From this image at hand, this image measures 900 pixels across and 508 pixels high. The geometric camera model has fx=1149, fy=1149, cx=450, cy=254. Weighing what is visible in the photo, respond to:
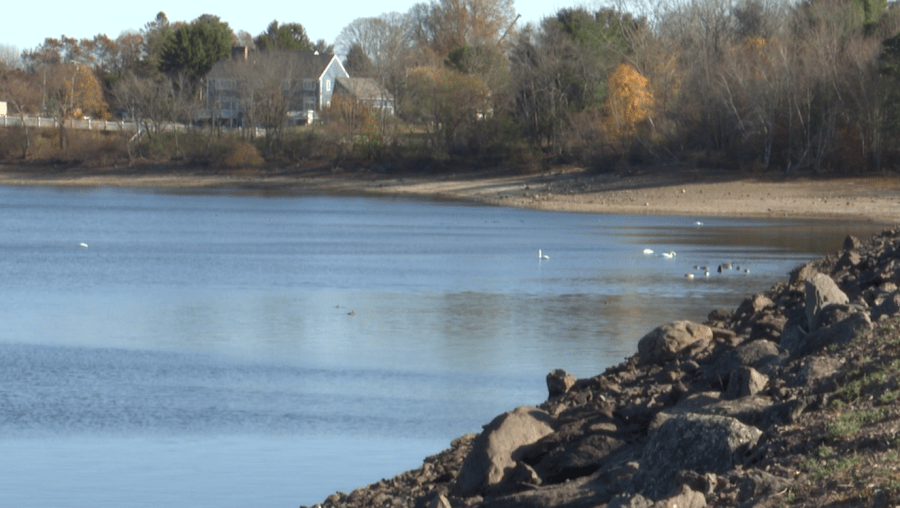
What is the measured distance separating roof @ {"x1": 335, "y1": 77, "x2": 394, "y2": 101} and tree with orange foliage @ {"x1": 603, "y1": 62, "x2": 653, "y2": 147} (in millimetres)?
24277

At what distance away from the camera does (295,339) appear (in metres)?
16.8

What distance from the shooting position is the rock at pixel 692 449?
6.20 metres

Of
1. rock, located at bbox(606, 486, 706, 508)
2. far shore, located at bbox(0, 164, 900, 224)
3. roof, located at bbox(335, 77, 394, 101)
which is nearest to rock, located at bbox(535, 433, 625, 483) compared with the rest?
rock, located at bbox(606, 486, 706, 508)

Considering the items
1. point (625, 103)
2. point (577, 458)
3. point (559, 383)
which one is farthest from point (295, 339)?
point (625, 103)

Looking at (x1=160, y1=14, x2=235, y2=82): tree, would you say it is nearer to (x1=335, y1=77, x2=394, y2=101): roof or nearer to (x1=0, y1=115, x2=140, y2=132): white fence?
(x1=0, y1=115, x2=140, y2=132): white fence

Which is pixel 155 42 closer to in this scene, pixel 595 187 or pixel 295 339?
pixel 595 187

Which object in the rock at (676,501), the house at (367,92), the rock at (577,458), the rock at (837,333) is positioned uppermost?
the house at (367,92)

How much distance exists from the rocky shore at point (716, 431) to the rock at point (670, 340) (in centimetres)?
2

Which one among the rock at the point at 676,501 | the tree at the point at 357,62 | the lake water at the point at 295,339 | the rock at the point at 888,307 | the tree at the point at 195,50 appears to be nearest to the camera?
the rock at the point at 676,501

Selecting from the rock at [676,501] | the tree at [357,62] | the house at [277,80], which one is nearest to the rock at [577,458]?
the rock at [676,501]

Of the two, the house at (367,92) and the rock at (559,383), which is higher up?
the house at (367,92)

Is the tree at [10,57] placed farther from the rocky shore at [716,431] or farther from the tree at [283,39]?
the rocky shore at [716,431]

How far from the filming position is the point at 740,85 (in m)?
55.2

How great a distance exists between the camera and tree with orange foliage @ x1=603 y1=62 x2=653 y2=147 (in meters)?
→ 61.6
